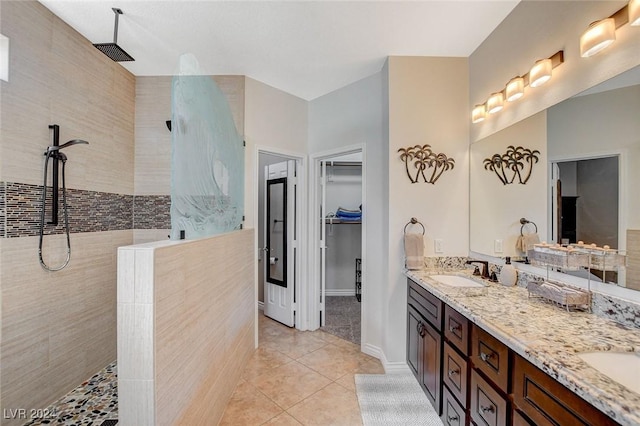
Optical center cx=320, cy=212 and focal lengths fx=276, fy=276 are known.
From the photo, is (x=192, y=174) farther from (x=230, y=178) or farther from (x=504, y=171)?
(x=504, y=171)

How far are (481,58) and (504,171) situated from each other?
3.37 feet

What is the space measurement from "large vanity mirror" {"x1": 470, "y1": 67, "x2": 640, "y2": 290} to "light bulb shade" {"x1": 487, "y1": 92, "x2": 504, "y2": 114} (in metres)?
0.19

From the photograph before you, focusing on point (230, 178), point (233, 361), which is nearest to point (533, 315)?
point (233, 361)

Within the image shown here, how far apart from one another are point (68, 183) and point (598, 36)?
341cm

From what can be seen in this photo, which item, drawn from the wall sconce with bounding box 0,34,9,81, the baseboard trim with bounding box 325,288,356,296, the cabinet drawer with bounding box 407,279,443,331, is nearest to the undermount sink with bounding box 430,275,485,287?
the cabinet drawer with bounding box 407,279,443,331

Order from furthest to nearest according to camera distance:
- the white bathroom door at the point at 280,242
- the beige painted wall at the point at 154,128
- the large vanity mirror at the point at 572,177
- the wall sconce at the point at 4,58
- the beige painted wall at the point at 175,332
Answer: the white bathroom door at the point at 280,242 → the beige painted wall at the point at 154,128 → the wall sconce at the point at 4,58 → the large vanity mirror at the point at 572,177 → the beige painted wall at the point at 175,332

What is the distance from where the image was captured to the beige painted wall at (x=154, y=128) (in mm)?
2879

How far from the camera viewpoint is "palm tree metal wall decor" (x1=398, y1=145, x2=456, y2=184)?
251 centimetres

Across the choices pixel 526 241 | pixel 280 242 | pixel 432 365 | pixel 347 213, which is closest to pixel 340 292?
pixel 347 213

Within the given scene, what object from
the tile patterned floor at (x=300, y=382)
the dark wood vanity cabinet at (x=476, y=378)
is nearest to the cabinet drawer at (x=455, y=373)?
the dark wood vanity cabinet at (x=476, y=378)

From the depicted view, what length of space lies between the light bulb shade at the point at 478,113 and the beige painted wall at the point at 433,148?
0.45 ft

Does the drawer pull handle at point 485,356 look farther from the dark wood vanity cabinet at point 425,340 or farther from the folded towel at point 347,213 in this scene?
the folded towel at point 347,213

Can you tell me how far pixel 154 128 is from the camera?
9.51 ft

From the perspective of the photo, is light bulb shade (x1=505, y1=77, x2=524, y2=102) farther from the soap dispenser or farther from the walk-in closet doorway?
the walk-in closet doorway
